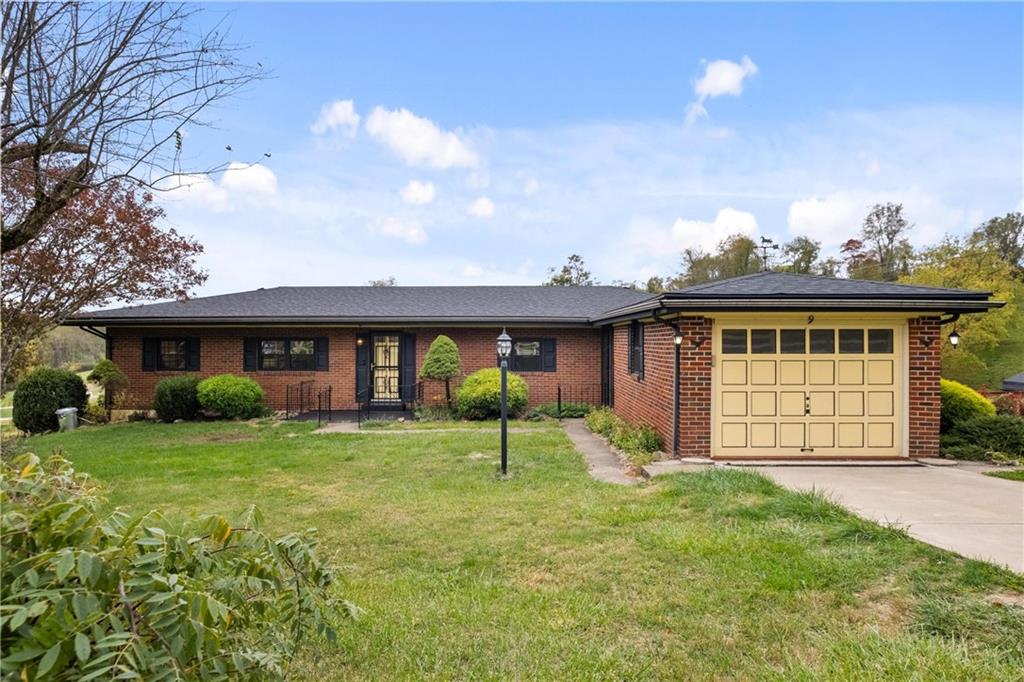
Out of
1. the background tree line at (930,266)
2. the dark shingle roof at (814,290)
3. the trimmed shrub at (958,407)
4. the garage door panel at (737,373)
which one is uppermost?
the background tree line at (930,266)

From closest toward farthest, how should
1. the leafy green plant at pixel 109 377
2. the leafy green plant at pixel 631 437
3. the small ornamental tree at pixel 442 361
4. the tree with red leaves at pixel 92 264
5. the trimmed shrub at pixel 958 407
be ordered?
the leafy green plant at pixel 631 437 → the trimmed shrub at pixel 958 407 → the tree with red leaves at pixel 92 264 → the small ornamental tree at pixel 442 361 → the leafy green plant at pixel 109 377

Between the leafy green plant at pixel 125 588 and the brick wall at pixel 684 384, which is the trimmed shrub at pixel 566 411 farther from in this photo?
the leafy green plant at pixel 125 588

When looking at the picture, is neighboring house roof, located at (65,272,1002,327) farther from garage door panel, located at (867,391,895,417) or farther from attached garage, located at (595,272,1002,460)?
garage door panel, located at (867,391,895,417)

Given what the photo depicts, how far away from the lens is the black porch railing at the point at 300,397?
1480 cm

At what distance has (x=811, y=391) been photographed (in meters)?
8.16

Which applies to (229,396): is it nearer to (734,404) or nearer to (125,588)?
(734,404)

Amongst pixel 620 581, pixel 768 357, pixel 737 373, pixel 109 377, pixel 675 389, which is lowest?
pixel 620 581

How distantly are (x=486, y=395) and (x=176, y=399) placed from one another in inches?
310

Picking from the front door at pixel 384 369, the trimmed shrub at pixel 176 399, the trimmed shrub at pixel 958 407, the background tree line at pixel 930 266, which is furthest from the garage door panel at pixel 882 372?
the trimmed shrub at pixel 176 399

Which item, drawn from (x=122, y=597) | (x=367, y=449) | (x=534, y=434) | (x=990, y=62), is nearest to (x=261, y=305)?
(x=367, y=449)

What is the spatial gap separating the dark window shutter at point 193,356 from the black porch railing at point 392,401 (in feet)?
15.1

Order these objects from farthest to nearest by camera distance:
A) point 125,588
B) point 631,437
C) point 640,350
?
point 640,350 < point 631,437 < point 125,588

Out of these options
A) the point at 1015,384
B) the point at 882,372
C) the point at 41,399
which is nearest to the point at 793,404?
the point at 882,372

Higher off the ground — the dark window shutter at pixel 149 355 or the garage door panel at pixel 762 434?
the dark window shutter at pixel 149 355
